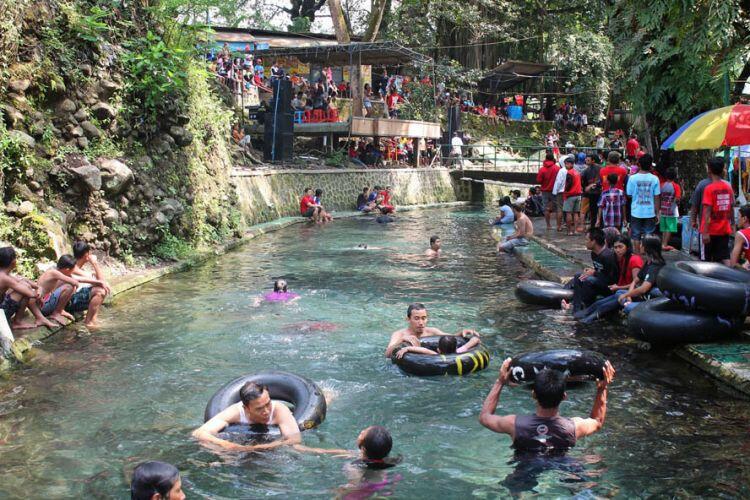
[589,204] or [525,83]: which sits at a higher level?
[525,83]

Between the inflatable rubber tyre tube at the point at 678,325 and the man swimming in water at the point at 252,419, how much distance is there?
15.4 ft

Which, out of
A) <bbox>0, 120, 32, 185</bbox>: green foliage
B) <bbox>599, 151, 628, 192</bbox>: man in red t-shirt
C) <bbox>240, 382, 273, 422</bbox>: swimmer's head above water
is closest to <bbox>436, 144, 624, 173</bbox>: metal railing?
<bbox>599, 151, 628, 192</bbox>: man in red t-shirt

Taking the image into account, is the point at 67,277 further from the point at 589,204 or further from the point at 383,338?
the point at 589,204

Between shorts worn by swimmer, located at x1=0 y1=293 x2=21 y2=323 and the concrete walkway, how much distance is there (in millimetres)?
8529

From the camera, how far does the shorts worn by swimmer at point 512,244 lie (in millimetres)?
18031

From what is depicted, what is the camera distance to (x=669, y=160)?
674 inches

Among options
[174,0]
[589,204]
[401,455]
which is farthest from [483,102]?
[401,455]

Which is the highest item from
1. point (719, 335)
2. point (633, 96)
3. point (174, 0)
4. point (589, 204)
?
point (174, 0)

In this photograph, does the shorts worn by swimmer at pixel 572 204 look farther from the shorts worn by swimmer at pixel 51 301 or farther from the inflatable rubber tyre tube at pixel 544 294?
the shorts worn by swimmer at pixel 51 301

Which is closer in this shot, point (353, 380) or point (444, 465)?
point (444, 465)

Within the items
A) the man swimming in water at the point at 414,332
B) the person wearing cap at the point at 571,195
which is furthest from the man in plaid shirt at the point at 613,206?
the man swimming in water at the point at 414,332

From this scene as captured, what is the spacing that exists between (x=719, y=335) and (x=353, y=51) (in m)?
21.3

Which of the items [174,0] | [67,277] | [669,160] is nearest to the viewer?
[67,277]

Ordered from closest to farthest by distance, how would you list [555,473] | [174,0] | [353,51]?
[555,473]
[174,0]
[353,51]
